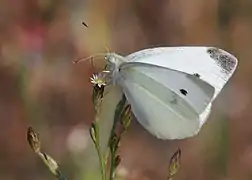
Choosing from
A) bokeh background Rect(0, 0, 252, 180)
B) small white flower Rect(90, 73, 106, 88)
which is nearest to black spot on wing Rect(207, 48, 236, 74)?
small white flower Rect(90, 73, 106, 88)

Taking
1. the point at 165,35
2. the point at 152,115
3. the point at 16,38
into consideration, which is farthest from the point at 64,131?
the point at 152,115

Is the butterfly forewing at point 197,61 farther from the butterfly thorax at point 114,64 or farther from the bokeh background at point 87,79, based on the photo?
the bokeh background at point 87,79

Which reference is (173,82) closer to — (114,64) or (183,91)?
(183,91)

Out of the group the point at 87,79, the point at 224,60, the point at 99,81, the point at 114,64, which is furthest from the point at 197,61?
the point at 87,79

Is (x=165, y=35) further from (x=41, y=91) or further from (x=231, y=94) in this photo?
(x=41, y=91)

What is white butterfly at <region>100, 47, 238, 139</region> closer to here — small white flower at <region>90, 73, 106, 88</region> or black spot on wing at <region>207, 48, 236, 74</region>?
black spot on wing at <region>207, 48, 236, 74</region>

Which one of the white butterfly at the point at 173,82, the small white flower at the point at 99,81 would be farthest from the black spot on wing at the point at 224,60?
the small white flower at the point at 99,81

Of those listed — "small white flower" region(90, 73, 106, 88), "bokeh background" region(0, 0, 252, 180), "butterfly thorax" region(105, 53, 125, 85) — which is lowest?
"bokeh background" region(0, 0, 252, 180)
